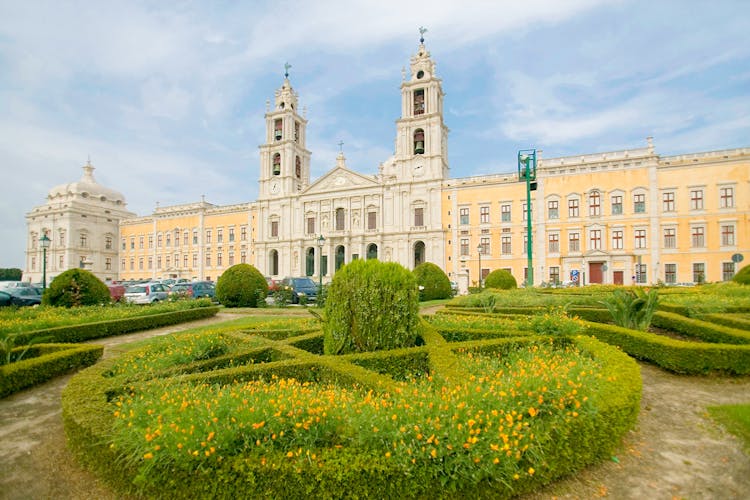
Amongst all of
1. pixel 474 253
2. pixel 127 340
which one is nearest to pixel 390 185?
pixel 474 253

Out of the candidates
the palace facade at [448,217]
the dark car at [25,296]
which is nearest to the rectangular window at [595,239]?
the palace facade at [448,217]

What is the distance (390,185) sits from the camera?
4347cm

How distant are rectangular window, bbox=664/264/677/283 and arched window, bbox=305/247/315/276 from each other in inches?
1315

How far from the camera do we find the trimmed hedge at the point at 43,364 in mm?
5932

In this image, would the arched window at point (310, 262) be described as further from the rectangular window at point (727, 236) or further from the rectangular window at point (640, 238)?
the rectangular window at point (727, 236)

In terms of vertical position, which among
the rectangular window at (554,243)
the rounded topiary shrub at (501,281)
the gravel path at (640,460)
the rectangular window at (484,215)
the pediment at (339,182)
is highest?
the pediment at (339,182)

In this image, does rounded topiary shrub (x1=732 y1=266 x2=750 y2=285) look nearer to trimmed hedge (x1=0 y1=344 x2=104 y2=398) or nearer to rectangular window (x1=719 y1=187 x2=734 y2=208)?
rectangular window (x1=719 y1=187 x2=734 y2=208)

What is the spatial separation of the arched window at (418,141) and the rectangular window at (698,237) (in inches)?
974

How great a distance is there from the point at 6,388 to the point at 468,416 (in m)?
6.58

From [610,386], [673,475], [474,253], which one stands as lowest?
[673,475]

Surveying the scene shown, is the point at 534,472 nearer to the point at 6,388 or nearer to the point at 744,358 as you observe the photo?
the point at 744,358

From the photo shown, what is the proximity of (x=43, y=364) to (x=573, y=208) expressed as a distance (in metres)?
37.5

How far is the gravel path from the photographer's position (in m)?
3.41

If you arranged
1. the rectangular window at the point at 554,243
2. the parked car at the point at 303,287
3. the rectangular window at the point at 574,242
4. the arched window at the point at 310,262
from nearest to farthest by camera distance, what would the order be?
1. the parked car at the point at 303,287
2. the rectangular window at the point at 574,242
3. the rectangular window at the point at 554,243
4. the arched window at the point at 310,262
